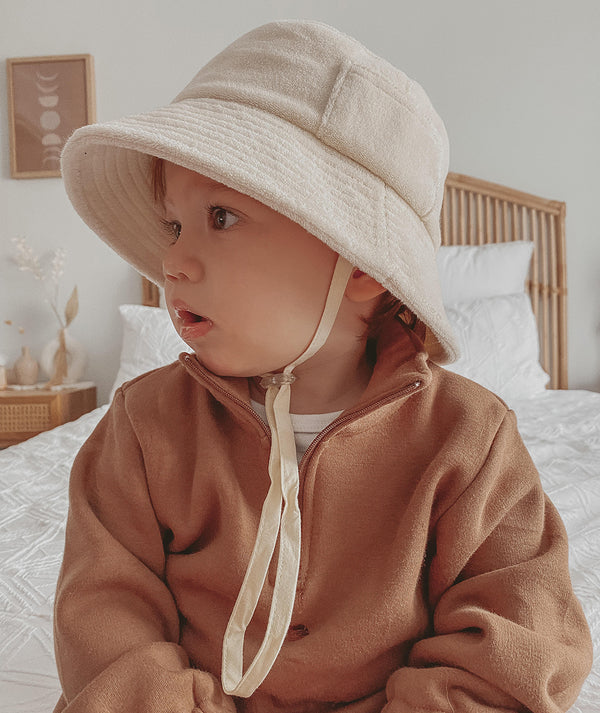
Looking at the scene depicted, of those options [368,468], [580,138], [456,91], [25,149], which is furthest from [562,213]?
[368,468]

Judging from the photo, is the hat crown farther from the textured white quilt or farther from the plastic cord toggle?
the textured white quilt

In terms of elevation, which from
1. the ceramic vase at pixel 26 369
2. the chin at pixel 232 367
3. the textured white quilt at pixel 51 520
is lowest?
the ceramic vase at pixel 26 369

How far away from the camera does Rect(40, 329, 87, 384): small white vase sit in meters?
3.25

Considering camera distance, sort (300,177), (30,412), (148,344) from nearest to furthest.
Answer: (300,177), (148,344), (30,412)

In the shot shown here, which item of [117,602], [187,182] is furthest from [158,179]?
[117,602]

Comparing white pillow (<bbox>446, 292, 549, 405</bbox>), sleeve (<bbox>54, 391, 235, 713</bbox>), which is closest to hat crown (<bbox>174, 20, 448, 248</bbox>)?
sleeve (<bbox>54, 391, 235, 713</bbox>)

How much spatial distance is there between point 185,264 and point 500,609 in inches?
16.8

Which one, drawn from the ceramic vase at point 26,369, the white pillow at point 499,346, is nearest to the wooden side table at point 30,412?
the ceramic vase at point 26,369

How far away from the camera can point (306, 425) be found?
782 mm

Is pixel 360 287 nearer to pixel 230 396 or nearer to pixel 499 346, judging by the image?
pixel 230 396

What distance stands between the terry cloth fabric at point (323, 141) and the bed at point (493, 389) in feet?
1.66

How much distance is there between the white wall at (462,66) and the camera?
3012 mm

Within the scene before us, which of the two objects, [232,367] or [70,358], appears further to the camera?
[70,358]

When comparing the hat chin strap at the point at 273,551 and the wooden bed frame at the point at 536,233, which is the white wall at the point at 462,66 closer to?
the wooden bed frame at the point at 536,233
